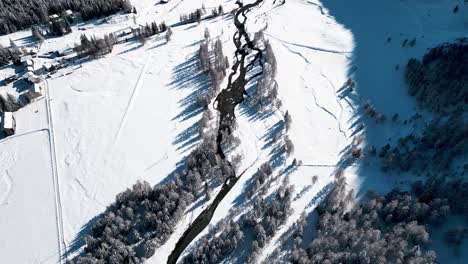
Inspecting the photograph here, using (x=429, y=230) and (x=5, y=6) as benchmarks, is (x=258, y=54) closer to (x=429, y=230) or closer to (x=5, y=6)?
(x=429, y=230)

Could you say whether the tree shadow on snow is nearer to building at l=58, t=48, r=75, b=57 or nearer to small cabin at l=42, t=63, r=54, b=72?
building at l=58, t=48, r=75, b=57

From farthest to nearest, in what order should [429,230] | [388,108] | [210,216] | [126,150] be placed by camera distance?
[388,108], [126,150], [210,216], [429,230]

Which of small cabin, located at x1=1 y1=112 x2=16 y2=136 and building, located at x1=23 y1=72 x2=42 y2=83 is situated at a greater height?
building, located at x1=23 y1=72 x2=42 y2=83

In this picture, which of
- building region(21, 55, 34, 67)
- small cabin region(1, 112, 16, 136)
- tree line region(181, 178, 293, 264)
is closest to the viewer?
Answer: tree line region(181, 178, 293, 264)

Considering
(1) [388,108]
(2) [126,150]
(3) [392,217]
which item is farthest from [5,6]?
(3) [392,217]

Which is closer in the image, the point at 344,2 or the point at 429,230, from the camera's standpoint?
the point at 429,230

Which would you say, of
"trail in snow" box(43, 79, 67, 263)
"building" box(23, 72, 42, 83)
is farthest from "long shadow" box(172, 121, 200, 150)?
"building" box(23, 72, 42, 83)
